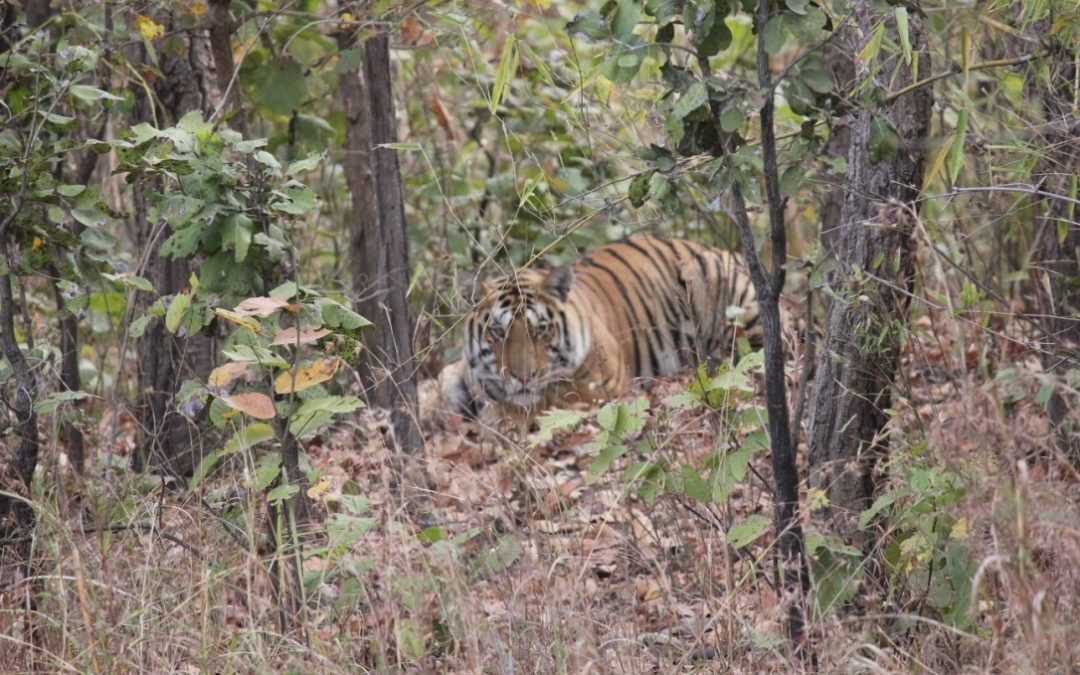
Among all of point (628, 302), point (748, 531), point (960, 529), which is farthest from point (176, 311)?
point (628, 302)

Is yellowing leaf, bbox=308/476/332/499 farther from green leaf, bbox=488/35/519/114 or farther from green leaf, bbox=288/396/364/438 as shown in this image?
green leaf, bbox=488/35/519/114

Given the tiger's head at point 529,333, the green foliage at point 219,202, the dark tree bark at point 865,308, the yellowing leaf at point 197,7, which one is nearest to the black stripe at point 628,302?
the tiger's head at point 529,333

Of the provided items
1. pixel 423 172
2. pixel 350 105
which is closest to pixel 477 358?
pixel 423 172

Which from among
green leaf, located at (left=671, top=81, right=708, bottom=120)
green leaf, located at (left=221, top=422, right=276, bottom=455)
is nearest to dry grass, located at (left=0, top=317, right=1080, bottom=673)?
green leaf, located at (left=221, top=422, right=276, bottom=455)

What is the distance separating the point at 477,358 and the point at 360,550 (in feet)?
10.9

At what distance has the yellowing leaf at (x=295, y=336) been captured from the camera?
8.92 ft

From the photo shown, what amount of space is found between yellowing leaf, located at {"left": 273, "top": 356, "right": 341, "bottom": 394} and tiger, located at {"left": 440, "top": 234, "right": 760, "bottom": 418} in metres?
2.51

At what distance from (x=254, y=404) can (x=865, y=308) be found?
137 centimetres

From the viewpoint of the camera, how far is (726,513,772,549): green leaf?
2.77 m

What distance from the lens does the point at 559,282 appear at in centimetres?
612

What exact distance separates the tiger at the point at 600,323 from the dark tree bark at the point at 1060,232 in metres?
1.86

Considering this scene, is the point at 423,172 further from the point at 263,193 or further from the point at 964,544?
the point at 964,544

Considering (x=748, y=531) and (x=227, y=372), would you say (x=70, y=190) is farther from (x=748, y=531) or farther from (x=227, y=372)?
(x=748, y=531)

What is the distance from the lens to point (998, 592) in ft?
8.80
